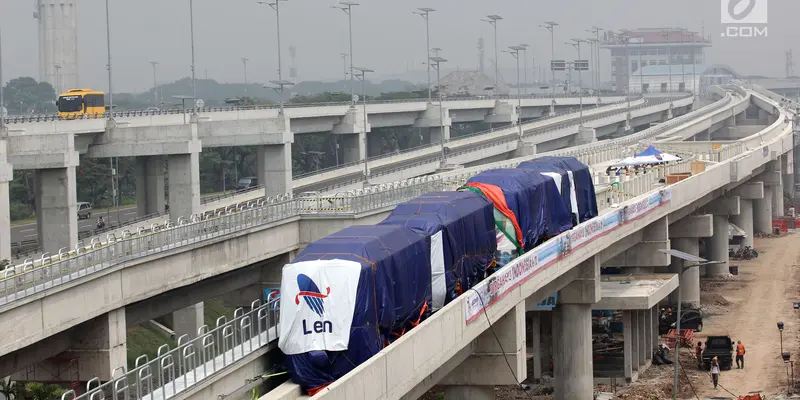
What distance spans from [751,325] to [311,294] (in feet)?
134

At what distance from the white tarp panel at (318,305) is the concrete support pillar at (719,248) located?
57.0 meters

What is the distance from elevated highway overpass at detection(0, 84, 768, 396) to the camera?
1270 inches

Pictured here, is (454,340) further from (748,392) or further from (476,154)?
(476,154)

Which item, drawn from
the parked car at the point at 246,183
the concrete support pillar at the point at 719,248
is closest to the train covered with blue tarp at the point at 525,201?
the concrete support pillar at the point at 719,248

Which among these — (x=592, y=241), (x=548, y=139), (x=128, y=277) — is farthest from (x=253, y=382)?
(x=548, y=139)

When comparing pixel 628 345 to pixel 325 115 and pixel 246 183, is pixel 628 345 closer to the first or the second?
pixel 325 115

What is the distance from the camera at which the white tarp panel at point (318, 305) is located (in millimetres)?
23625

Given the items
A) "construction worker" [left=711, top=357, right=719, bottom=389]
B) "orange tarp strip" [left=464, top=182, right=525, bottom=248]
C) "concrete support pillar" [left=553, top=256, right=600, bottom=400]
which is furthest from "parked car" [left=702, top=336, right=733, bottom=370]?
"orange tarp strip" [left=464, top=182, right=525, bottom=248]

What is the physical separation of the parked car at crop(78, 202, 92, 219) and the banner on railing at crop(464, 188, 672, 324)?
46.9 metres

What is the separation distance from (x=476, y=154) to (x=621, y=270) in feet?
161

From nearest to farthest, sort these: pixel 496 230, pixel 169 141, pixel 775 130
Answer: pixel 496 230, pixel 169 141, pixel 775 130

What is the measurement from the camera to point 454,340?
28156mm

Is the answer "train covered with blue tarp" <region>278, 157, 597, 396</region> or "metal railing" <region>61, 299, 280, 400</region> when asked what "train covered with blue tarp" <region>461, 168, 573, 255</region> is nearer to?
"train covered with blue tarp" <region>278, 157, 597, 396</region>

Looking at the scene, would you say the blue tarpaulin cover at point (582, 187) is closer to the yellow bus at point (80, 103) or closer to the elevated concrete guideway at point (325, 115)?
the elevated concrete guideway at point (325, 115)
